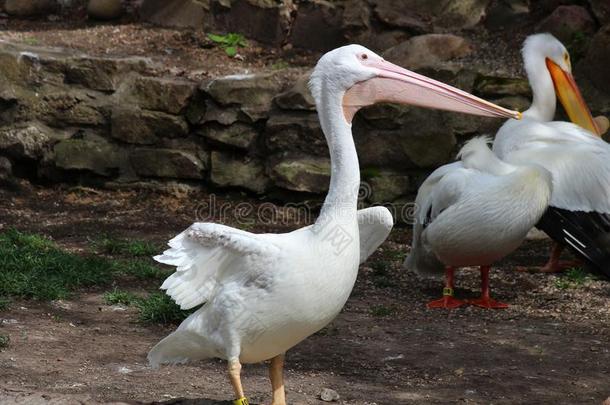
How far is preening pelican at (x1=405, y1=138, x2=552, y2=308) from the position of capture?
18.9ft

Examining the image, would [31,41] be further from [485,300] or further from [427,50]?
[485,300]

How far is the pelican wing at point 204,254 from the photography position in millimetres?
3529

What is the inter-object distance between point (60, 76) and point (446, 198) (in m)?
3.70

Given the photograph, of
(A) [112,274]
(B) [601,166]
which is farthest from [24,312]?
(B) [601,166]

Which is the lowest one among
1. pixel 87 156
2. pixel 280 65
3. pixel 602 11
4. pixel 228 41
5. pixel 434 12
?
pixel 87 156

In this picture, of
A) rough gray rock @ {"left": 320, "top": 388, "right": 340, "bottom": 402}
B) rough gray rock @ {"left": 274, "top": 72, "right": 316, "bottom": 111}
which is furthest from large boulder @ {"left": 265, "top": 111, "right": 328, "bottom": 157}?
rough gray rock @ {"left": 320, "top": 388, "right": 340, "bottom": 402}

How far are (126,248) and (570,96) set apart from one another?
11.0ft

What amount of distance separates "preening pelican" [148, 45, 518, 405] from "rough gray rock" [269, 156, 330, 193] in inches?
152

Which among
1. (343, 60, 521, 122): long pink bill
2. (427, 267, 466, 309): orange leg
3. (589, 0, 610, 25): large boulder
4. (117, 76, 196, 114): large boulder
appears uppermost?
(589, 0, 610, 25): large boulder

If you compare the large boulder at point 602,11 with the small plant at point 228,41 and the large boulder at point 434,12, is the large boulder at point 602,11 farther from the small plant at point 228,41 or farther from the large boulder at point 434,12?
the small plant at point 228,41

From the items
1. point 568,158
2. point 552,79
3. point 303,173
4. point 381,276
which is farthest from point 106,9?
point 568,158

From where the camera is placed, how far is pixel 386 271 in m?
6.62

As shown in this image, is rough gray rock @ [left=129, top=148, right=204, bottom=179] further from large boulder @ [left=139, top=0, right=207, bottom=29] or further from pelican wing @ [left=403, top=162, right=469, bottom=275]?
pelican wing @ [left=403, top=162, right=469, bottom=275]

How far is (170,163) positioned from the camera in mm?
8062
